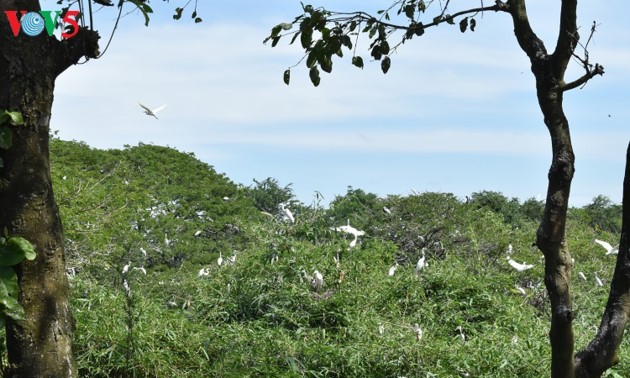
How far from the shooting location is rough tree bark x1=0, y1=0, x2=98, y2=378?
12.6 feet

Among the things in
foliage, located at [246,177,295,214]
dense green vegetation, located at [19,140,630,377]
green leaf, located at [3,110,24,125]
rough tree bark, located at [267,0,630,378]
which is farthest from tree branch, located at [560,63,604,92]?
foliage, located at [246,177,295,214]

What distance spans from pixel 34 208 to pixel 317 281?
112 inches

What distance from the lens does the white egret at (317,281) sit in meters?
6.39

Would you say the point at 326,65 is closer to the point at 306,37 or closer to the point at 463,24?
the point at 306,37

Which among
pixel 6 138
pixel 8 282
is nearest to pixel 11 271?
pixel 8 282

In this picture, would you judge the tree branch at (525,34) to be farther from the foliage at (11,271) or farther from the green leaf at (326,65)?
the foliage at (11,271)

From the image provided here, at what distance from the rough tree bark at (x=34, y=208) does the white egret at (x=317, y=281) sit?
2.65 m

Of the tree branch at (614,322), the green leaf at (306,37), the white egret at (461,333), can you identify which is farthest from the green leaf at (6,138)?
the white egret at (461,333)

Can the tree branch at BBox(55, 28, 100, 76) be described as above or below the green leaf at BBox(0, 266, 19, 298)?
above

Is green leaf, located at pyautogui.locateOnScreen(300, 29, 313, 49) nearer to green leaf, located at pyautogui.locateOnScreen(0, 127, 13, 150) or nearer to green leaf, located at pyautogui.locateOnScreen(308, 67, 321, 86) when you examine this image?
green leaf, located at pyautogui.locateOnScreen(308, 67, 321, 86)

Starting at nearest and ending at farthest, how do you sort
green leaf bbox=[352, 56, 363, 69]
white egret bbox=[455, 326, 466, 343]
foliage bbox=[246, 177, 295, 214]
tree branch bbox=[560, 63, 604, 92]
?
tree branch bbox=[560, 63, 604, 92], green leaf bbox=[352, 56, 363, 69], white egret bbox=[455, 326, 466, 343], foliage bbox=[246, 177, 295, 214]

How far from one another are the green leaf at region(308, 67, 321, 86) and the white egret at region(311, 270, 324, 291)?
2436 mm

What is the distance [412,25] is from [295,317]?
245 cm

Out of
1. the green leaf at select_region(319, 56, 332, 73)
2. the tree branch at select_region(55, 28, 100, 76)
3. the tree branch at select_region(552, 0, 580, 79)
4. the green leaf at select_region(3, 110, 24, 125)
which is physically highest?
the tree branch at select_region(552, 0, 580, 79)
